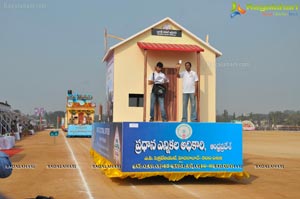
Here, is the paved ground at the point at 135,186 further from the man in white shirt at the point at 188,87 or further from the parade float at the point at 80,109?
the parade float at the point at 80,109

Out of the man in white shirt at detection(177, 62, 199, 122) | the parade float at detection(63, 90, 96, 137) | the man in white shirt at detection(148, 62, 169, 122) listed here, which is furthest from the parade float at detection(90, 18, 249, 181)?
the parade float at detection(63, 90, 96, 137)

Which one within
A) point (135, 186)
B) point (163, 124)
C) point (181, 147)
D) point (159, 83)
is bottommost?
point (135, 186)

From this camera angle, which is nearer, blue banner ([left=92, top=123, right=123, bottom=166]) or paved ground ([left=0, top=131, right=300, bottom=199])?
paved ground ([left=0, top=131, right=300, bottom=199])

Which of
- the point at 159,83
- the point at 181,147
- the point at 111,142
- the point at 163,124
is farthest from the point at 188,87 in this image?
the point at 111,142

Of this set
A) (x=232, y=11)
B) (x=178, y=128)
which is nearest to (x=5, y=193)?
(x=178, y=128)

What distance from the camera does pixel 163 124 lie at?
955 cm

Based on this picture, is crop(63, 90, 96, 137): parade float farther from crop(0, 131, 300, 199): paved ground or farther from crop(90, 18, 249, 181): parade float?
crop(0, 131, 300, 199): paved ground

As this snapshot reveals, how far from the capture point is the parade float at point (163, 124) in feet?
30.8

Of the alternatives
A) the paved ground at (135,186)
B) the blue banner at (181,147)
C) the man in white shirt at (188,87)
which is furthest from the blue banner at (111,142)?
the man in white shirt at (188,87)

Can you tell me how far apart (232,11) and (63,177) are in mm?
9370

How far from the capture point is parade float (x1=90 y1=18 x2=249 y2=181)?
9.38 metres

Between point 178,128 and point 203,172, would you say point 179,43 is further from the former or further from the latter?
point 203,172

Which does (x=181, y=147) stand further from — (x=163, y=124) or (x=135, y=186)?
(x=135, y=186)

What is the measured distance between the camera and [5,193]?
805 centimetres
